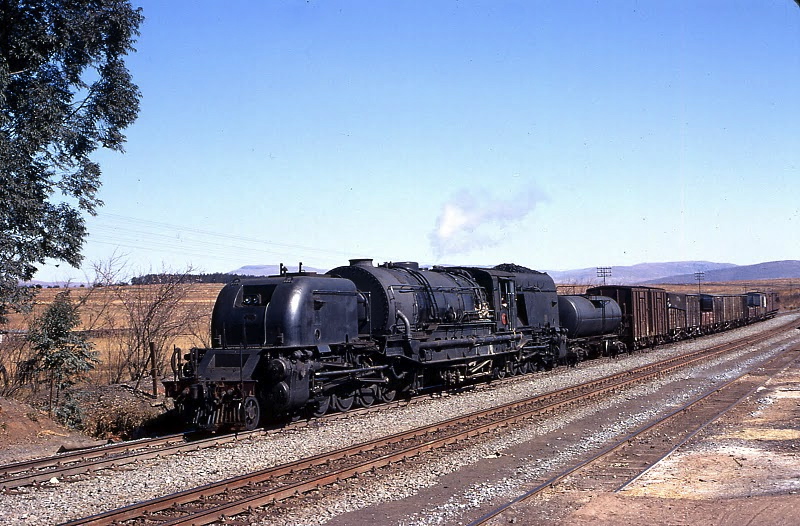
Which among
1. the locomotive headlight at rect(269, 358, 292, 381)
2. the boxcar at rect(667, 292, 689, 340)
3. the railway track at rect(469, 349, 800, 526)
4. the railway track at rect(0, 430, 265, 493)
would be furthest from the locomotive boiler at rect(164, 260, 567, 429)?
the boxcar at rect(667, 292, 689, 340)

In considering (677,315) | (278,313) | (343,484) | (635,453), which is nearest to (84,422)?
(278,313)

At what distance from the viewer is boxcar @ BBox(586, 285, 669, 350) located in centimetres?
3669

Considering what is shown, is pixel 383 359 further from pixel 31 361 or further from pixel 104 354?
pixel 104 354

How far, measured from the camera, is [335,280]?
55.2 ft

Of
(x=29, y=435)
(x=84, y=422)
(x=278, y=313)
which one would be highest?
(x=278, y=313)

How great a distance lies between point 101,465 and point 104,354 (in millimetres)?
17900

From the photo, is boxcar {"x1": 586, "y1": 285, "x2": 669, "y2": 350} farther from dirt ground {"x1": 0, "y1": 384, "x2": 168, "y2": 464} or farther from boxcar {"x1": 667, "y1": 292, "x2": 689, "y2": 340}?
dirt ground {"x1": 0, "y1": 384, "x2": 168, "y2": 464}

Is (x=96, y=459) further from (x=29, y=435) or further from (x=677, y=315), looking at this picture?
(x=677, y=315)

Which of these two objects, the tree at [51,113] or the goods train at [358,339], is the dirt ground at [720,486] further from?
the tree at [51,113]

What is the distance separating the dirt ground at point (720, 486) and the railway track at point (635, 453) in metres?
0.30

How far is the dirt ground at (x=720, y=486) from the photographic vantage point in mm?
8516

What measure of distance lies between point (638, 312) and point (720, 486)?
28.2m

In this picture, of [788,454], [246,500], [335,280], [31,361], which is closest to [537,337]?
[335,280]

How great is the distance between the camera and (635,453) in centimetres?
1251
